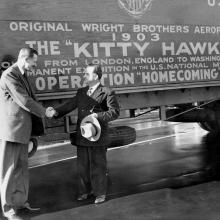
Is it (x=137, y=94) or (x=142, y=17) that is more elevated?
(x=142, y=17)

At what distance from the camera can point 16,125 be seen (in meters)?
4.26

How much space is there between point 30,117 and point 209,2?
128 inches

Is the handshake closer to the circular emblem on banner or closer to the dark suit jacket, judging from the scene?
the dark suit jacket

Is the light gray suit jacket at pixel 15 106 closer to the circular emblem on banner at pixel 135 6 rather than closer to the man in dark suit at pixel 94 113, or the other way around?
the man in dark suit at pixel 94 113

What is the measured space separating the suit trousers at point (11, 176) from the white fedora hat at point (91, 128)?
0.70m

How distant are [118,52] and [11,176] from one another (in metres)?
2.08

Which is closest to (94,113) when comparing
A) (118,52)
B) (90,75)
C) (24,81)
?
(90,75)

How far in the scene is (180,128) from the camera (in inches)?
457

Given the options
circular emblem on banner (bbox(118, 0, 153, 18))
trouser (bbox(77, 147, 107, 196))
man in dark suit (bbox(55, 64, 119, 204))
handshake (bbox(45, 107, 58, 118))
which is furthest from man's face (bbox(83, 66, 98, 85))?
circular emblem on banner (bbox(118, 0, 153, 18))

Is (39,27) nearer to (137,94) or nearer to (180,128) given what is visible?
(137,94)

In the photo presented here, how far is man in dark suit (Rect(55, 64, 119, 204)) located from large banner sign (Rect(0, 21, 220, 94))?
31 cm

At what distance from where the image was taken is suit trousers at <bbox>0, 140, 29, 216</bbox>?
434 centimetres

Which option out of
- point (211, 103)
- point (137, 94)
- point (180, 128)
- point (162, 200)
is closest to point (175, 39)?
point (137, 94)

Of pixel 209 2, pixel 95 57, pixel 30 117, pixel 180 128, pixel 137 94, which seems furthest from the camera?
pixel 180 128
